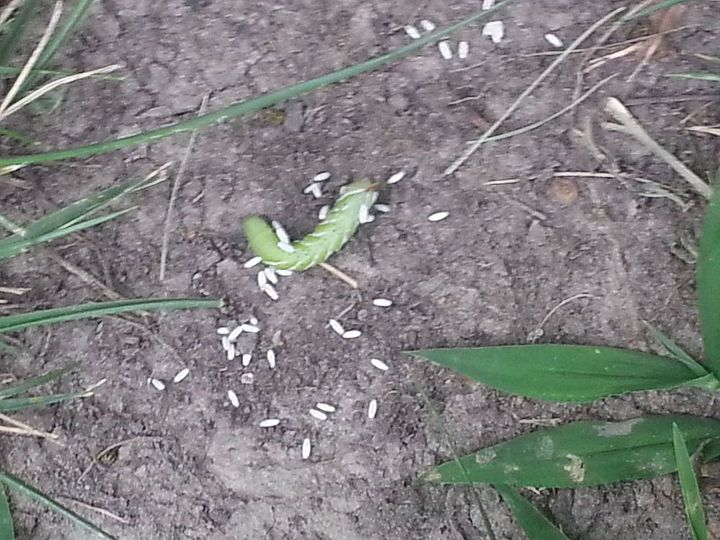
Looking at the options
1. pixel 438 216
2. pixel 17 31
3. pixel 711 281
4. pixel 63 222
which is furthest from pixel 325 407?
pixel 17 31

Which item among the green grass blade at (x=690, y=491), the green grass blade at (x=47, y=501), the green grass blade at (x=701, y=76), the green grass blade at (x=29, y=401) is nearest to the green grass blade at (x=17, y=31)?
the green grass blade at (x=29, y=401)

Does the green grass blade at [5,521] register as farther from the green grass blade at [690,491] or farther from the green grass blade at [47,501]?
the green grass blade at [690,491]

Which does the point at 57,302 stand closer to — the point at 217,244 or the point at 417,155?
the point at 217,244

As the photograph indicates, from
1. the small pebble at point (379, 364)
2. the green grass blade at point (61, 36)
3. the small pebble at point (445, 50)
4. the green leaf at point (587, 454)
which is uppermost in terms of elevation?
the green grass blade at point (61, 36)

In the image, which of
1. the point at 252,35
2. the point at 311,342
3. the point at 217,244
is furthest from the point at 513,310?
the point at 252,35

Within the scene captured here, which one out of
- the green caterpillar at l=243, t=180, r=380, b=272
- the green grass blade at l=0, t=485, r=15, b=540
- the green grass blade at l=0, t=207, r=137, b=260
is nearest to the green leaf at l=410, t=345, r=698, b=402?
the green caterpillar at l=243, t=180, r=380, b=272

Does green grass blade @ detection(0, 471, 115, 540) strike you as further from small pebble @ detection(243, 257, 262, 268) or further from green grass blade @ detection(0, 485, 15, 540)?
small pebble @ detection(243, 257, 262, 268)

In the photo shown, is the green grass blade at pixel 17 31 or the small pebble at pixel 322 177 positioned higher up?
the green grass blade at pixel 17 31
